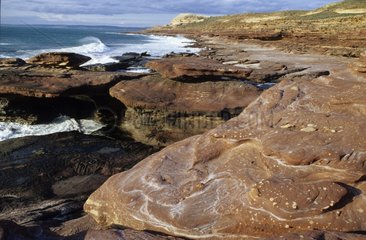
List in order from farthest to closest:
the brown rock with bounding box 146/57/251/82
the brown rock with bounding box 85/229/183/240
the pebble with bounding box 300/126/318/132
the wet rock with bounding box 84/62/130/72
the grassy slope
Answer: the grassy slope → the wet rock with bounding box 84/62/130/72 → the brown rock with bounding box 146/57/251/82 → the pebble with bounding box 300/126/318/132 → the brown rock with bounding box 85/229/183/240

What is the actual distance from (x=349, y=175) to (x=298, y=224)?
0.93 meters

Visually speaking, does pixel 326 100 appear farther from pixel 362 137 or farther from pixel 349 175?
pixel 349 175

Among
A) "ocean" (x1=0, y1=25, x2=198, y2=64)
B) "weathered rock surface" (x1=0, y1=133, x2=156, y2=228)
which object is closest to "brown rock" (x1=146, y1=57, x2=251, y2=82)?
"weathered rock surface" (x1=0, y1=133, x2=156, y2=228)

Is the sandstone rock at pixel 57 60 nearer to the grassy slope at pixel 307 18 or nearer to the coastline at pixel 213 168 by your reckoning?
the coastline at pixel 213 168

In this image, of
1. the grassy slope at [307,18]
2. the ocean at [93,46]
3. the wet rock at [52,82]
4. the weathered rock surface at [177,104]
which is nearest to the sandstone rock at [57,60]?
the wet rock at [52,82]

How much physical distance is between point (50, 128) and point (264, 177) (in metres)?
8.34

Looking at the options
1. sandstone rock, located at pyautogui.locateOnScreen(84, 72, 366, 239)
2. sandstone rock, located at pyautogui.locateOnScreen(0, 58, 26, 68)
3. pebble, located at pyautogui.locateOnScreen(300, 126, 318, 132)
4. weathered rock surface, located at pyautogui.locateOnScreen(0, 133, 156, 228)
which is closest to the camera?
sandstone rock, located at pyautogui.locateOnScreen(84, 72, 366, 239)

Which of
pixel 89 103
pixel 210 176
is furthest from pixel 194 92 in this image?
pixel 210 176

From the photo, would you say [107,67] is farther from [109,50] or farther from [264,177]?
[109,50]

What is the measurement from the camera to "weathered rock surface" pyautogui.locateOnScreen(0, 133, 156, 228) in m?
6.64

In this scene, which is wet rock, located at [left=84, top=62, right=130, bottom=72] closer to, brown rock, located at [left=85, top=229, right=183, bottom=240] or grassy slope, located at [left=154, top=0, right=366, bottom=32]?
brown rock, located at [left=85, top=229, right=183, bottom=240]

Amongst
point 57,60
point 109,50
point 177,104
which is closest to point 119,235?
point 177,104

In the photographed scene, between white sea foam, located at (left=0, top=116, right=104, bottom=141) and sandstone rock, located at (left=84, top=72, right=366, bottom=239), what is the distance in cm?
595

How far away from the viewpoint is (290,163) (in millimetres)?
4922
